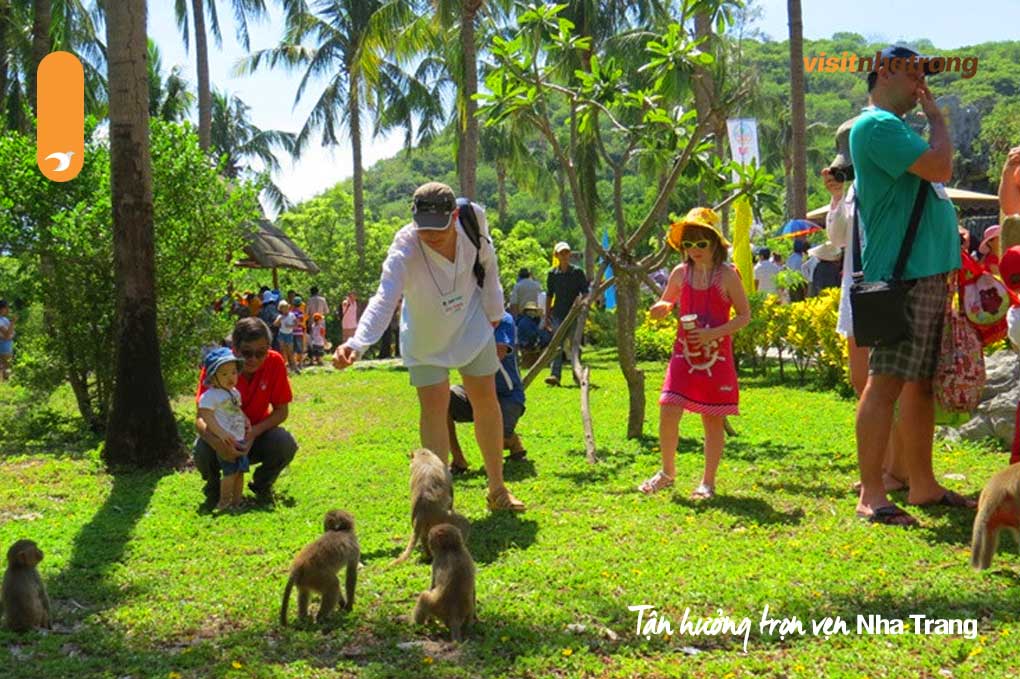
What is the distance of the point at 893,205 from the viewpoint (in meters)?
5.51

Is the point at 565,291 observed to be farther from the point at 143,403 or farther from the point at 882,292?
the point at 882,292

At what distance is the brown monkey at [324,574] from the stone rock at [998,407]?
512cm

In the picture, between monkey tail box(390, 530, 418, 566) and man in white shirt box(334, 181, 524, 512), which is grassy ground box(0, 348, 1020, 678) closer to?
monkey tail box(390, 530, 418, 566)

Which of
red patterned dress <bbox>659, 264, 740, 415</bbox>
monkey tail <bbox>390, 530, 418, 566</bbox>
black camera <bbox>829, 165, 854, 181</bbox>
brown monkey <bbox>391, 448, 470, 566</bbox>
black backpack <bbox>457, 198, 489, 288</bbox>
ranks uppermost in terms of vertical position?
black camera <bbox>829, 165, 854, 181</bbox>

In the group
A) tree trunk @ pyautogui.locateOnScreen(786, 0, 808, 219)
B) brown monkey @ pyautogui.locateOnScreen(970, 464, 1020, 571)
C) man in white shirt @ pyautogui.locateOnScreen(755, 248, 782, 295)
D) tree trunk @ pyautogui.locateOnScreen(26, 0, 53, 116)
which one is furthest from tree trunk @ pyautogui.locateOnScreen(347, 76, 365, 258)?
brown monkey @ pyautogui.locateOnScreen(970, 464, 1020, 571)

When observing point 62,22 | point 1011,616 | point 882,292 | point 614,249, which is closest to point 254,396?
point 614,249

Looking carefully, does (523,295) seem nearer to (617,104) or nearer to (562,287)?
(562,287)

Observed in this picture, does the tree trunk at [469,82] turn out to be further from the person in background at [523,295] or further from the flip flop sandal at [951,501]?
the flip flop sandal at [951,501]

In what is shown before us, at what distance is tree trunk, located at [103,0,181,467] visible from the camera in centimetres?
898

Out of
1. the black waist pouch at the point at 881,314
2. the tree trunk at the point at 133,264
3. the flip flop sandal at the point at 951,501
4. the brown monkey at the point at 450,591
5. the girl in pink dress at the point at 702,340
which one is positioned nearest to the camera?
the brown monkey at the point at 450,591

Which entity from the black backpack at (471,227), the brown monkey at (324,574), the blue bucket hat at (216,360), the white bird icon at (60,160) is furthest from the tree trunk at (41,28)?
the brown monkey at (324,574)

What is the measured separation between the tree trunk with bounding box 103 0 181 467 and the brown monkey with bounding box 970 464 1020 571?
21.1 feet

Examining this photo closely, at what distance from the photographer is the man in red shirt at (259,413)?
7.11 m

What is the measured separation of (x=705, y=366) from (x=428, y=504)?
2130 millimetres
